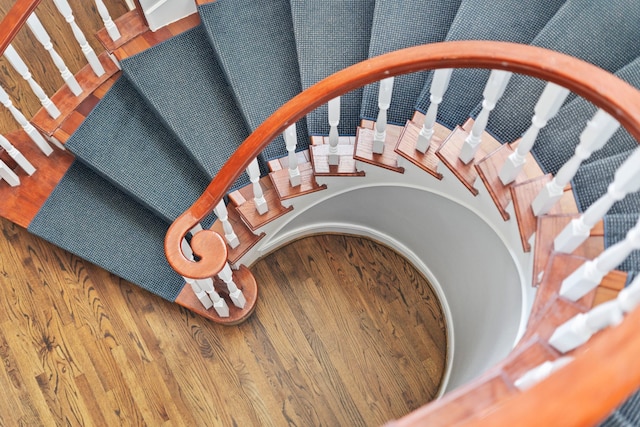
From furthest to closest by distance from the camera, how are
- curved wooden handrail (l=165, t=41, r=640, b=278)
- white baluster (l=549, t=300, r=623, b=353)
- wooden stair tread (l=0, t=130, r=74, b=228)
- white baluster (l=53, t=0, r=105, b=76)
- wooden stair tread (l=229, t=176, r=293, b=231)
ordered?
wooden stair tread (l=0, t=130, r=74, b=228)
wooden stair tread (l=229, t=176, r=293, b=231)
white baluster (l=53, t=0, r=105, b=76)
curved wooden handrail (l=165, t=41, r=640, b=278)
white baluster (l=549, t=300, r=623, b=353)

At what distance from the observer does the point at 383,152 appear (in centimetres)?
218

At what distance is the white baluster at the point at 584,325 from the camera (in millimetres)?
1187

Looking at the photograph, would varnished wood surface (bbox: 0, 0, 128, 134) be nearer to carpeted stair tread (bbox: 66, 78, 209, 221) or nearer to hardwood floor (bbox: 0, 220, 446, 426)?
carpeted stair tread (bbox: 66, 78, 209, 221)

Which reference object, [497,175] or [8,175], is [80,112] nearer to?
[8,175]

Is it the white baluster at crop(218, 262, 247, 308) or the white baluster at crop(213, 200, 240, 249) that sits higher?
the white baluster at crop(213, 200, 240, 249)

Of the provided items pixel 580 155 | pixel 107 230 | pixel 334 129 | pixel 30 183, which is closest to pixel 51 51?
pixel 30 183

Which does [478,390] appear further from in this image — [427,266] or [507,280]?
[427,266]

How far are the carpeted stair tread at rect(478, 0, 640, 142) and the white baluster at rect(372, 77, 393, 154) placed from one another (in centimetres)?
38

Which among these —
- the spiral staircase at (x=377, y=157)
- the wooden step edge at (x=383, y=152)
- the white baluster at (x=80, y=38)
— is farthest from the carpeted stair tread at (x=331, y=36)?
the white baluster at (x=80, y=38)

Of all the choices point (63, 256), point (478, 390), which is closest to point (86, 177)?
point (63, 256)

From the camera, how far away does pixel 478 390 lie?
1.33 meters

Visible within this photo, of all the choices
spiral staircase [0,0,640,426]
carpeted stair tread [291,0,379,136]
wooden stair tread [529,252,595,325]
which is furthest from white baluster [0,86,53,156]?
wooden stair tread [529,252,595,325]

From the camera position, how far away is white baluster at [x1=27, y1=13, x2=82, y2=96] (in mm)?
2219

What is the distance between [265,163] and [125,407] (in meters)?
1.25
